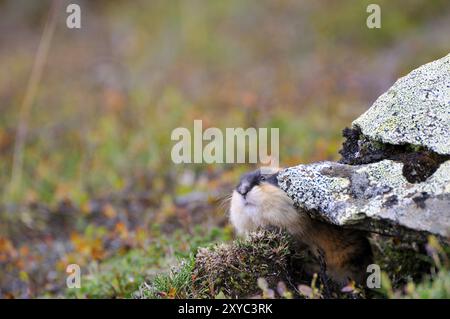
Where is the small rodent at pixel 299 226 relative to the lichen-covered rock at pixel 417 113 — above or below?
below

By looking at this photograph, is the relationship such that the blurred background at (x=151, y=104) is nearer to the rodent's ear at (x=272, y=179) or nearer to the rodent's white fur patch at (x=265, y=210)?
the rodent's white fur patch at (x=265, y=210)

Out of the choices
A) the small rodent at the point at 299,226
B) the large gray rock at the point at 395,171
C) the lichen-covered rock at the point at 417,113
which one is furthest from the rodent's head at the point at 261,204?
the lichen-covered rock at the point at 417,113

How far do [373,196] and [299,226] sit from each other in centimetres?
83

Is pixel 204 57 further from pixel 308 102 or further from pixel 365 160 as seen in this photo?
pixel 365 160

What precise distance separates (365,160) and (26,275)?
4.24 meters

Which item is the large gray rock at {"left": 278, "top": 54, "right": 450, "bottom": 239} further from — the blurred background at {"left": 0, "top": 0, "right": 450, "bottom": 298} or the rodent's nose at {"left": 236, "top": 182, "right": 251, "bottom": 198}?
the blurred background at {"left": 0, "top": 0, "right": 450, "bottom": 298}

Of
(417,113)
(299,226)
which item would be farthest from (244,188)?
(417,113)

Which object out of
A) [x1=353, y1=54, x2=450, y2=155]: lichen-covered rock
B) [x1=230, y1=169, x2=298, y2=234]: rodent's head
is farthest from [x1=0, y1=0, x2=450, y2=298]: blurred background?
[x1=353, y1=54, x2=450, y2=155]: lichen-covered rock

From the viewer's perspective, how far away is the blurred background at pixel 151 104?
7.46 metres

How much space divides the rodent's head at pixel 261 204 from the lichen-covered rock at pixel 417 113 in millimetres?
875

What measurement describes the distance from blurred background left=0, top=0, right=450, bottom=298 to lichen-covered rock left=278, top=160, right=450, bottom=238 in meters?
1.47

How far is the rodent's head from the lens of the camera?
4910 mm

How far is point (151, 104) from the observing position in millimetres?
11961

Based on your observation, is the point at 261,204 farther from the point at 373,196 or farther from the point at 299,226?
the point at 373,196
